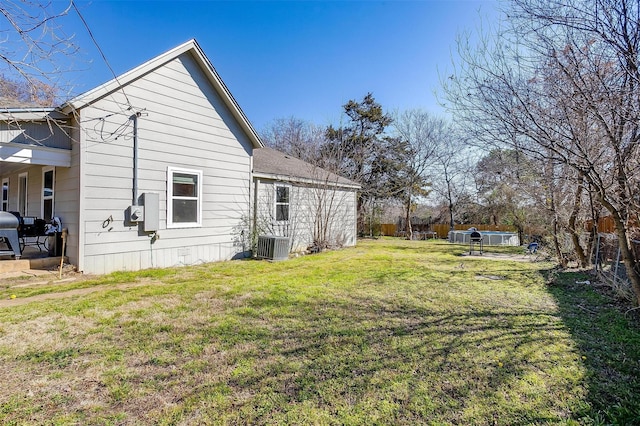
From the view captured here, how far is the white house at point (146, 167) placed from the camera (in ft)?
20.6

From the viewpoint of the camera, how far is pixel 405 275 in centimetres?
721

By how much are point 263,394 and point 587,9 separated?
16.9ft

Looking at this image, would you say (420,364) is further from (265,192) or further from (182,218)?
(265,192)

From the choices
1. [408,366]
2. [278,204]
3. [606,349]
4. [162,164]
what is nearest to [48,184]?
[162,164]

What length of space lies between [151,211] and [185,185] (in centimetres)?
115

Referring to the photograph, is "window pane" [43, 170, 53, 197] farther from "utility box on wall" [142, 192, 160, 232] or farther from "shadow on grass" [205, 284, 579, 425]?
"shadow on grass" [205, 284, 579, 425]

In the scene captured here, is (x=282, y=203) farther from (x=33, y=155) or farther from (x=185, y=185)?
(x=33, y=155)

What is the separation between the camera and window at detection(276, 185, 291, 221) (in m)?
10.6

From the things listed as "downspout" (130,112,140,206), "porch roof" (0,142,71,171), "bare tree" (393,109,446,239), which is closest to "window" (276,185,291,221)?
"downspout" (130,112,140,206)

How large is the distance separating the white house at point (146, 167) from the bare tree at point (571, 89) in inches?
257

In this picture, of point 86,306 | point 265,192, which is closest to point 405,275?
point 265,192

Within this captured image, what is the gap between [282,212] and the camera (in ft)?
35.2

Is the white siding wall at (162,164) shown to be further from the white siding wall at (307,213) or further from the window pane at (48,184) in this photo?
the window pane at (48,184)

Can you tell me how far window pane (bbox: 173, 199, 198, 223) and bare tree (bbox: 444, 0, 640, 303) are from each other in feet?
22.0
